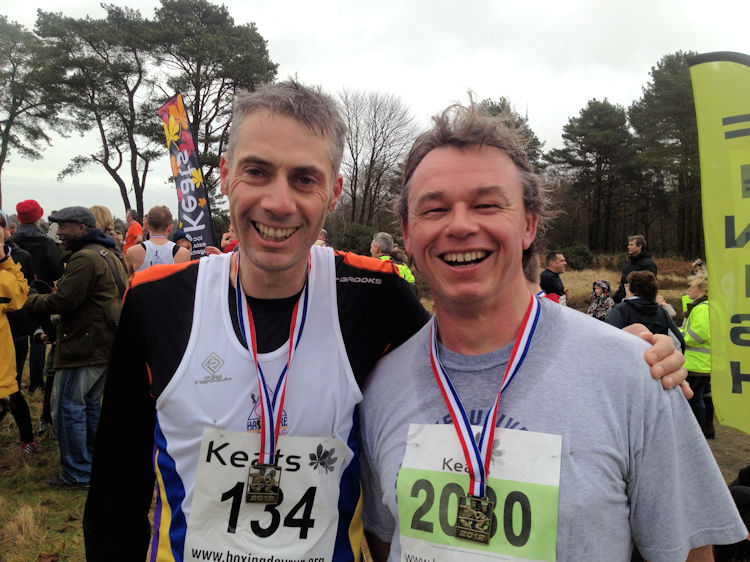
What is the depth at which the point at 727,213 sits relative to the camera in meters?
2.36

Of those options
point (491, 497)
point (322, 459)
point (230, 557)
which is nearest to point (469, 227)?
point (491, 497)

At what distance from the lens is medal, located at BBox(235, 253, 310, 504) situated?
1.52 m

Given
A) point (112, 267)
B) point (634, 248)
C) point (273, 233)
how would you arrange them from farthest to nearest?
point (634, 248) → point (112, 267) → point (273, 233)

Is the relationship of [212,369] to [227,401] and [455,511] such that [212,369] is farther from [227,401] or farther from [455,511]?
[455,511]

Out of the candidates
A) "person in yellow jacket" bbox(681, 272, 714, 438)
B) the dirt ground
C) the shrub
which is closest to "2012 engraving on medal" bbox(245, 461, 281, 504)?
the dirt ground

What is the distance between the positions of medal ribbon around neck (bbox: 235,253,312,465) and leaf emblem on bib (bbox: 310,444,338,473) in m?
0.13

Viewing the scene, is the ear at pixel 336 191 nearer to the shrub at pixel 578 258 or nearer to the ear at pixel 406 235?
the ear at pixel 406 235

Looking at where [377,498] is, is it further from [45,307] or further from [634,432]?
[45,307]

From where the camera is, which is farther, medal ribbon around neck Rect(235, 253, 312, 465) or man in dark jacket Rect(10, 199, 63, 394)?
man in dark jacket Rect(10, 199, 63, 394)

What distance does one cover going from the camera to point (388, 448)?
156cm

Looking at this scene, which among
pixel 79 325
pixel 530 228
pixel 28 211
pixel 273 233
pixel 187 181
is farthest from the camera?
pixel 187 181

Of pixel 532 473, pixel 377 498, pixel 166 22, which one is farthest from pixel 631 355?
pixel 166 22

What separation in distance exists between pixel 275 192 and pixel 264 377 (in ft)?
2.08

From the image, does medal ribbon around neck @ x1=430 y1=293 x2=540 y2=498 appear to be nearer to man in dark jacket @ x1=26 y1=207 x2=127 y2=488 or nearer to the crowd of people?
the crowd of people
